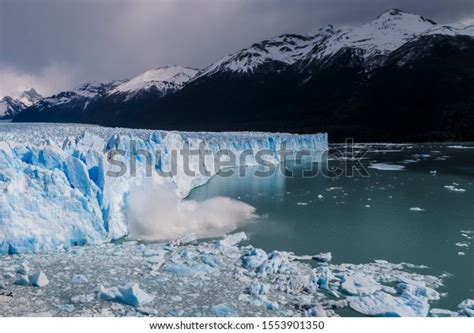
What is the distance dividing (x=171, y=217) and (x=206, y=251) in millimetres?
1980

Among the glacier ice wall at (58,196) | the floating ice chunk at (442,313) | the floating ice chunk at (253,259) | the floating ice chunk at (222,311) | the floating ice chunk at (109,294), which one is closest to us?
the floating ice chunk at (222,311)

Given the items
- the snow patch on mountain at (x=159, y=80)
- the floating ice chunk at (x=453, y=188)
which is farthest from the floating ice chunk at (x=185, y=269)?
the snow patch on mountain at (x=159, y=80)

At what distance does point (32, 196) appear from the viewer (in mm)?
6090

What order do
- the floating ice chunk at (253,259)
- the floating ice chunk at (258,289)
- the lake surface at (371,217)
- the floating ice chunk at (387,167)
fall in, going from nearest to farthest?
the floating ice chunk at (258,289), the floating ice chunk at (253,259), the lake surface at (371,217), the floating ice chunk at (387,167)

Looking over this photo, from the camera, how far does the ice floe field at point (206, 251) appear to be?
4387 mm

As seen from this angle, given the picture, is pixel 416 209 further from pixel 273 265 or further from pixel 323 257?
pixel 273 265

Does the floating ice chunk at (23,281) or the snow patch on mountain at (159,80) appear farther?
the snow patch on mountain at (159,80)

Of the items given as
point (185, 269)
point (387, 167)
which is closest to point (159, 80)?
point (387, 167)

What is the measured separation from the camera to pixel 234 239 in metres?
6.80

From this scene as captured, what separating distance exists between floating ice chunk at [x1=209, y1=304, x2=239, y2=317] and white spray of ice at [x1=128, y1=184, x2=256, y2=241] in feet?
9.21

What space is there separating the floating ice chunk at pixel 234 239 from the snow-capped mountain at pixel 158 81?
5547 cm

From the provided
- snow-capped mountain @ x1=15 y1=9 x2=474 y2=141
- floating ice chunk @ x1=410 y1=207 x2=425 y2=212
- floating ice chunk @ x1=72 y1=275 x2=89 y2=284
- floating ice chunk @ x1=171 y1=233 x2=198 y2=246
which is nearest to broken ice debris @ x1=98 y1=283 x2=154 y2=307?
floating ice chunk @ x1=72 y1=275 x2=89 y2=284

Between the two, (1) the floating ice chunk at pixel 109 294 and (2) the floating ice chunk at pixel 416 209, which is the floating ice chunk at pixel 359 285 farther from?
(2) the floating ice chunk at pixel 416 209

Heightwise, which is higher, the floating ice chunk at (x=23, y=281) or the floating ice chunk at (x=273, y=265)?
the floating ice chunk at (x=23, y=281)
